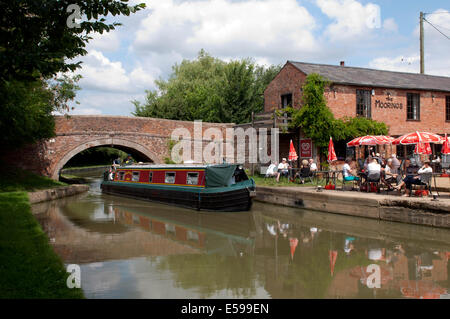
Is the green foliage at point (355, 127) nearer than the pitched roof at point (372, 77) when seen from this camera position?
Yes

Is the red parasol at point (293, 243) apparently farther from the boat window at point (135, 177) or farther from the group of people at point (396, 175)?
the boat window at point (135, 177)

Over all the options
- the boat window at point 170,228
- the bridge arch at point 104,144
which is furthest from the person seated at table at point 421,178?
the bridge arch at point 104,144

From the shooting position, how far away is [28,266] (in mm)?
4340

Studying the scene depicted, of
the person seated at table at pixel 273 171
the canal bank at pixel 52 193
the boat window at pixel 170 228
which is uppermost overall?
the person seated at table at pixel 273 171

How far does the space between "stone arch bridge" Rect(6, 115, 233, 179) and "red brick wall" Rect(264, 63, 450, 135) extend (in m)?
3.90

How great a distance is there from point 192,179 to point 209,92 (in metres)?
16.0

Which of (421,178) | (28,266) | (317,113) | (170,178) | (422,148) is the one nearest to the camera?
(28,266)

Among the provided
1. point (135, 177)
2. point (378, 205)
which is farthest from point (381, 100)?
point (135, 177)

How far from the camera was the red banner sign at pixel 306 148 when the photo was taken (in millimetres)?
15695

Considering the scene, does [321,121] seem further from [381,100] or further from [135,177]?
[135,177]

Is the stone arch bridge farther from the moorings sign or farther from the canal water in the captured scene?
the canal water

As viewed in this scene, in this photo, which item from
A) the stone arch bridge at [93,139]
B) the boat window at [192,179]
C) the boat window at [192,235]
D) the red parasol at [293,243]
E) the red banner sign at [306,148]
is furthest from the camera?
the stone arch bridge at [93,139]

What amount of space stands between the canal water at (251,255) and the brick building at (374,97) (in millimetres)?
6863
